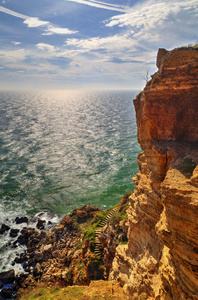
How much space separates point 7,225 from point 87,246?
81.1ft

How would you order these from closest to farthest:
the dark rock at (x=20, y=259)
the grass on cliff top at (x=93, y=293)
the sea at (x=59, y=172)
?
the grass on cliff top at (x=93, y=293) → the dark rock at (x=20, y=259) → the sea at (x=59, y=172)

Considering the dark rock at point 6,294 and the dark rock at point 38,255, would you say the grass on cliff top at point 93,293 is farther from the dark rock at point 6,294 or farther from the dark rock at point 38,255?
the dark rock at point 38,255

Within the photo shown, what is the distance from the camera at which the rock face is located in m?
10.5

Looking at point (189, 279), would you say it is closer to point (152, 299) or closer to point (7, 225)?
point (152, 299)

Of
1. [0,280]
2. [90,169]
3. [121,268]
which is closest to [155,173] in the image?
[121,268]

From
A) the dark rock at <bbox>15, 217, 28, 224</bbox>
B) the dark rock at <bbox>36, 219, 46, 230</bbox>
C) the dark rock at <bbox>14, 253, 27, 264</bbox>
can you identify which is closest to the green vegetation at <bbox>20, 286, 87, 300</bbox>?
the dark rock at <bbox>14, 253, 27, 264</bbox>

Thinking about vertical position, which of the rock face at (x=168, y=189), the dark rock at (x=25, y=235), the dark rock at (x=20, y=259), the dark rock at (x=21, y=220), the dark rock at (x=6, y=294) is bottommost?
the dark rock at (x=6, y=294)

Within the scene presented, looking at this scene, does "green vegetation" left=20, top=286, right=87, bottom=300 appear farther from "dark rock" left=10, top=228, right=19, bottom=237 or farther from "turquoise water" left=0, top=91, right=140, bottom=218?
"turquoise water" left=0, top=91, right=140, bottom=218

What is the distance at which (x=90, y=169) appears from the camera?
70.8 meters

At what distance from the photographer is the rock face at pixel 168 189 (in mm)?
10508

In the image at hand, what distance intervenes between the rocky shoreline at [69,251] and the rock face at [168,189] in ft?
24.6

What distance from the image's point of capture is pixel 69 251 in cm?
3300

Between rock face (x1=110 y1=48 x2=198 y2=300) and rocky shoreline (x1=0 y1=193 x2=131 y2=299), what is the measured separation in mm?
7509

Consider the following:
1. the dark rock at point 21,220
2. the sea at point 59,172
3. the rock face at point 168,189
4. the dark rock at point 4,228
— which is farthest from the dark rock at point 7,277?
the rock face at point 168,189
